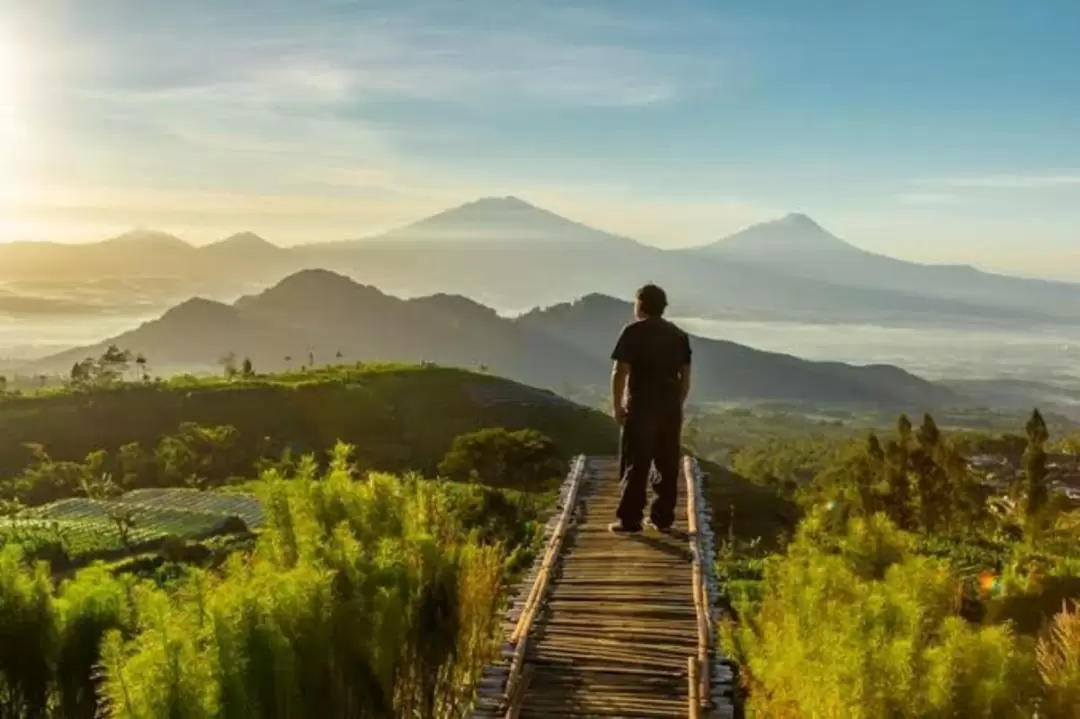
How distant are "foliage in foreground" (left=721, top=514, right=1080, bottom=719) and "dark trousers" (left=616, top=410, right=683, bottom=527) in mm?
2527

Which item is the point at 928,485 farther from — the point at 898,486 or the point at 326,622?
the point at 326,622

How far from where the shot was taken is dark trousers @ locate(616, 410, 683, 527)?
906cm

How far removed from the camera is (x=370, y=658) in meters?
5.90

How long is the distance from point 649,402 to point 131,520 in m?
25.8

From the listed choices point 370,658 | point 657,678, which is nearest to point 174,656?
point 370,658

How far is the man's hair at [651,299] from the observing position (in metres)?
8.84

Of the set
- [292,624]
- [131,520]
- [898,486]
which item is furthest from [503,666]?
[131,520]

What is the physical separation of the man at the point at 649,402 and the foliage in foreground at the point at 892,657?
8.34ft

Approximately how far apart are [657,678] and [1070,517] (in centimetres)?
2870

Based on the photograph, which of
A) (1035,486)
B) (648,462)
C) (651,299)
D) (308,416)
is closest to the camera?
(651,299)

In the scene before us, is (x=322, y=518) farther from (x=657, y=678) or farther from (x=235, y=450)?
(x=235, y=450)

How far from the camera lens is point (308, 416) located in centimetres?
6391

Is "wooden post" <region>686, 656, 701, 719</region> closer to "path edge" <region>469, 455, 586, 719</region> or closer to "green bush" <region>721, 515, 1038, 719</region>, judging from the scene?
"green bush" <region>721, 515, 1038, 719</region>

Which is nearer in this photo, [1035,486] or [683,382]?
[683,382]
